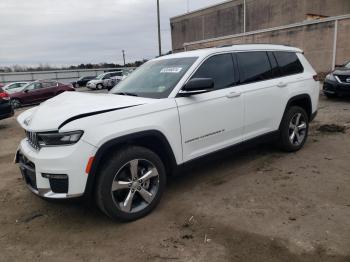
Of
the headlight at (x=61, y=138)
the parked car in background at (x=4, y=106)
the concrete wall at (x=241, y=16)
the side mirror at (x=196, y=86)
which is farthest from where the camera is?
the concrete wall at (x=241, y=16)

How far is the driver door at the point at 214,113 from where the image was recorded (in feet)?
12.3

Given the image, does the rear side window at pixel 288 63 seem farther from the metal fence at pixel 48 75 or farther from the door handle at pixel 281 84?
the metal fence at pixel 48 75

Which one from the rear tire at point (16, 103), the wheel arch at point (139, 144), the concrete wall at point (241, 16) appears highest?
the concrete wall at point (241, 16)

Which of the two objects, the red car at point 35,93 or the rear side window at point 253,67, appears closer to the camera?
the rear side window at point 253,67

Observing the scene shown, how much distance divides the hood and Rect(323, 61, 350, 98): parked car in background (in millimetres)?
8818

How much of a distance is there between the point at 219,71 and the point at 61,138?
7.31 feet

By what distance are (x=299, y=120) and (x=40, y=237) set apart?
4.30 m

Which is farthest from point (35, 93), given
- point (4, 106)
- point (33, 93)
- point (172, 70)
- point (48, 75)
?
point (48, 75)

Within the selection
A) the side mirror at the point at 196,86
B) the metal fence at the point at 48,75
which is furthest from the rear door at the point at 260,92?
the metal fence at the point at 48,75

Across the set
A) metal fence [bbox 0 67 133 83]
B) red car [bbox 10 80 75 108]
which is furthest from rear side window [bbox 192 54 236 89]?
metal fence [bbox 0 67 133 83]

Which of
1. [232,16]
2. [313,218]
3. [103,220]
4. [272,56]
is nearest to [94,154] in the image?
[103,220]

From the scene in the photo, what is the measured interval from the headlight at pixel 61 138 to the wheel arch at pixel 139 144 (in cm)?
24

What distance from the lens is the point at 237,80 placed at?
4375mm

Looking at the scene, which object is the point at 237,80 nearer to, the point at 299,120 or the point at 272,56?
the point at 272,56
